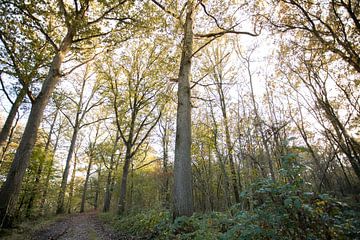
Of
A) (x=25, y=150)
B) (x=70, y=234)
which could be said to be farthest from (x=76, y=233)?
(x=25, y=150)

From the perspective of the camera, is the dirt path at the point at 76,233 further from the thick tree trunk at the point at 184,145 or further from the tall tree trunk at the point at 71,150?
the tall tree trunk at the point at 71,150

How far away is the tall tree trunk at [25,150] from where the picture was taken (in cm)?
511

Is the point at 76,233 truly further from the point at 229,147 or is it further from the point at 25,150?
the point at 229,147

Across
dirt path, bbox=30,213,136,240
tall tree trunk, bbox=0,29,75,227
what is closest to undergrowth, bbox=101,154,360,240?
dirt path, bbox=30,213,136,240

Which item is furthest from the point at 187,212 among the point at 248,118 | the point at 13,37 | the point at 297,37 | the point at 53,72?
the point at 248,118

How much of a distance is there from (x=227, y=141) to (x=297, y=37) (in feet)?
26.1

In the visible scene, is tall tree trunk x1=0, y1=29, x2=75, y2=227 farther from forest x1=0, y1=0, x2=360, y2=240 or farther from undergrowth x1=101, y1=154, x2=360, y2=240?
undergrowth x1=101, y1=154, x2=360, y2=240

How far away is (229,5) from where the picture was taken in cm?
708

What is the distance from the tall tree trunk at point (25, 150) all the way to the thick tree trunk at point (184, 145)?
4.37 metres

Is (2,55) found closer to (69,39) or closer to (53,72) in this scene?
(53,72)

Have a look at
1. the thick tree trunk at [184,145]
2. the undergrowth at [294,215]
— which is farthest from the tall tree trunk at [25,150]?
the undergrowth at [294,215]

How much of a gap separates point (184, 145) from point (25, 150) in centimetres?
486

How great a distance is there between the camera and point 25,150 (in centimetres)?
565

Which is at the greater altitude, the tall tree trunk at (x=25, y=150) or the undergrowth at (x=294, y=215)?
the tall tree trunk at (x=25, y=150)
